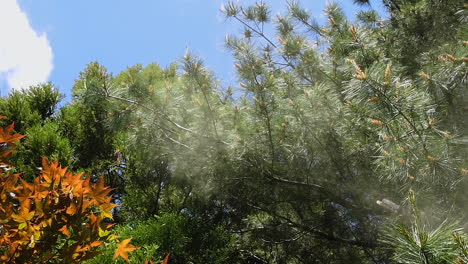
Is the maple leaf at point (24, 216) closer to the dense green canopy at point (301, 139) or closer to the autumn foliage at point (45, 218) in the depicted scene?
the autumn foliage at point (45, 218)

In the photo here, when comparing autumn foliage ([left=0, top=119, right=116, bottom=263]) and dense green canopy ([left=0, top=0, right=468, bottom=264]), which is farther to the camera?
dense green canopy ([left=0, top=0, right=468, bottom=264])

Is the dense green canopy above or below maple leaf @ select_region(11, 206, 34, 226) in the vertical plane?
above

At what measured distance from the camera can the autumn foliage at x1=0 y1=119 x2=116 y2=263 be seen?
57.2 inches

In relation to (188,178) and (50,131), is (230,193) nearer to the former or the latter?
(188,178)

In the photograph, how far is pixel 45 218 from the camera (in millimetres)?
1510

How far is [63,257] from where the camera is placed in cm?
149

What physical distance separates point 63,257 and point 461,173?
89.2 inches

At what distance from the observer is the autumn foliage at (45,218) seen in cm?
145

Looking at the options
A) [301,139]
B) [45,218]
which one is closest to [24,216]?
[45,218]

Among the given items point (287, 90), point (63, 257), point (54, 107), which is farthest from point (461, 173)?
point (54, 107)

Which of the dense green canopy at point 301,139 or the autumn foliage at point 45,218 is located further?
the dense green canopy at point 301,139

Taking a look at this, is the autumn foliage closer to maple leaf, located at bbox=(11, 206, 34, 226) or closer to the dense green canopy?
maple leaf, located at bbox=(11, 206, 34, 226)

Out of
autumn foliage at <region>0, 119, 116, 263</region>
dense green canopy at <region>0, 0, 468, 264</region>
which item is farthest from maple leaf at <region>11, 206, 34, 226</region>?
dense green canopy at <region>0, 0, 468, 264</region>

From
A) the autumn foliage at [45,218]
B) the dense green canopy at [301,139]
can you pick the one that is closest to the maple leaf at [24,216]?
the autumn foliage at [45,218]
